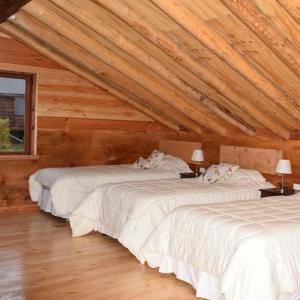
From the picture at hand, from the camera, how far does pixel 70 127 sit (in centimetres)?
600

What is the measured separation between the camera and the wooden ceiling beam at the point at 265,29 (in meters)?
2.68

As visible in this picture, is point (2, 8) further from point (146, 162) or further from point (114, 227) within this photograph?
point (146, 162)

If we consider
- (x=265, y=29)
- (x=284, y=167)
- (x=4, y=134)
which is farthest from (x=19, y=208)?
(x=265, y=29)

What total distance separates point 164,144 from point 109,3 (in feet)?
11.9

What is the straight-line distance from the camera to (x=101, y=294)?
300 centimetres

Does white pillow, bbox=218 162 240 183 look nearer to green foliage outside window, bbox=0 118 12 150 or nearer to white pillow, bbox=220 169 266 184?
white pillow, bbox=220 169 266 184

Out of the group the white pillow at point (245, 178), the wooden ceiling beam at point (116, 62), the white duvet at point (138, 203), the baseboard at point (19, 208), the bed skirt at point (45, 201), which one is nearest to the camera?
the white duvet at point (138, 203)

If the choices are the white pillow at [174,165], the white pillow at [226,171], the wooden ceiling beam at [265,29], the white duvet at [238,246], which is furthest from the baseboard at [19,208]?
the wooden ceiling beam at [265,29]

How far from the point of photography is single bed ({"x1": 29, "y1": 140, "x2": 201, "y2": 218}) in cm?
491

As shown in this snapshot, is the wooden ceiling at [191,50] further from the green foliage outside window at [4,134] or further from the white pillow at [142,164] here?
the green foliage outside window at [4,134]

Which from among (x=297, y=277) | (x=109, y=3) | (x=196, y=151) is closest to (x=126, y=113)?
(x=196, y=151)

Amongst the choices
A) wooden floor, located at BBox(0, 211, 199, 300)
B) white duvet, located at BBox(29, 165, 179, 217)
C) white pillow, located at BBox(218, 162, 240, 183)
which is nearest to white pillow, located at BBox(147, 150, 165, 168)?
white duvet, located at BBox(29, 165, 179, 217)

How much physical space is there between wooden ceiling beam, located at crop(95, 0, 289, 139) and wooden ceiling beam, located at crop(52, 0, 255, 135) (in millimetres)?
396

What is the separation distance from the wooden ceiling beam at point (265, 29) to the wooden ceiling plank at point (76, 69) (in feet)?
9.75
